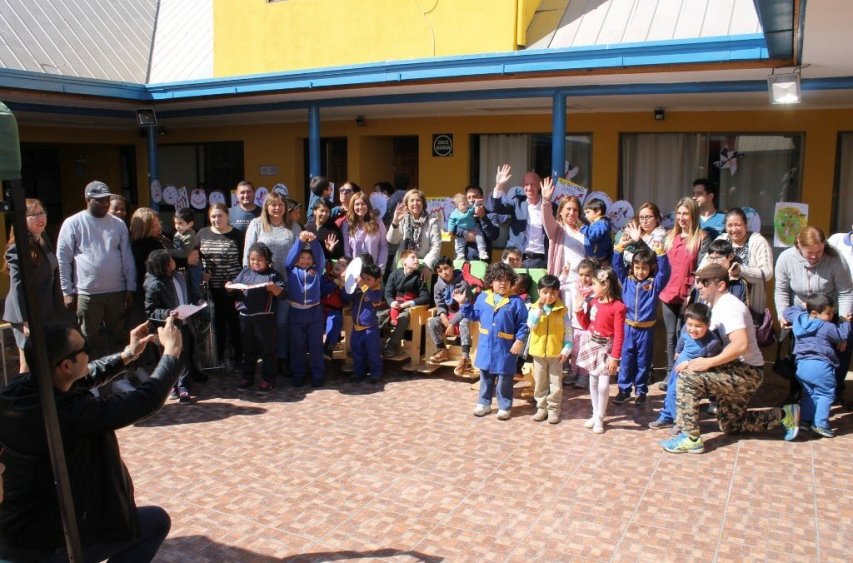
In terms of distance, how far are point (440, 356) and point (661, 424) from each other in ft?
7.66

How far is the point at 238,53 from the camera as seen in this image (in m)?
12.3

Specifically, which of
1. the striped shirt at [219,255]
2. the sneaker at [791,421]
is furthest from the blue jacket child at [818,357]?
the striped shirt at [219,255]

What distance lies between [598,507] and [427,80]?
533 cm

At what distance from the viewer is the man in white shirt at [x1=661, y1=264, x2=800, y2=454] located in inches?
224

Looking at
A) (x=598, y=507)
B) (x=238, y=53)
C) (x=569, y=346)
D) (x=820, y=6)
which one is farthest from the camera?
(x=238, y=53)

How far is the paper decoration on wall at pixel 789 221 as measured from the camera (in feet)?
24.1

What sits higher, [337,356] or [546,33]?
[546,33]

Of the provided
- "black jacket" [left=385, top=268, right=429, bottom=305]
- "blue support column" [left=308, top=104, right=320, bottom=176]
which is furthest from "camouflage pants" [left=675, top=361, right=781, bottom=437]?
"blue support column" [left=308, top=104, right=320, bottom=176]

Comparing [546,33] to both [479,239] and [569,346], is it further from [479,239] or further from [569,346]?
[569,346]

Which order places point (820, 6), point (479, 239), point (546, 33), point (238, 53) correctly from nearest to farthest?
point (820, 6) → point (479, 239) → point (546, 33) → point (238, 53)

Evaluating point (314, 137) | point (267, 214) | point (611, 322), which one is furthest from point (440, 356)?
point (314, 137)

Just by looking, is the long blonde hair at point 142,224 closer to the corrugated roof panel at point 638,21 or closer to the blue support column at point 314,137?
the blue support column at point 314,137

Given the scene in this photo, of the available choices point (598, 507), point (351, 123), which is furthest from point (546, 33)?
point (598, 507)

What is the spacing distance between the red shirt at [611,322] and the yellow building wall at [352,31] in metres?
4.57
